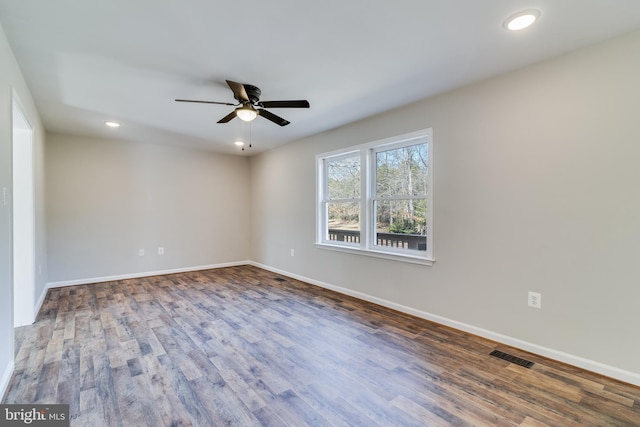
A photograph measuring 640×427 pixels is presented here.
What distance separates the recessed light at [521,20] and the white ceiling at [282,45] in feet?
0.17

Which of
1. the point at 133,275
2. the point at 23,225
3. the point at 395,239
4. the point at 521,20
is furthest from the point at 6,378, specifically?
the point at 521,20

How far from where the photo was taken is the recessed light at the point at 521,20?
187cm

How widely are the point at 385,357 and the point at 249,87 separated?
2.70 metres

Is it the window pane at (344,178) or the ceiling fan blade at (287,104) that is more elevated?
the ceiling fan blade at (287,104)

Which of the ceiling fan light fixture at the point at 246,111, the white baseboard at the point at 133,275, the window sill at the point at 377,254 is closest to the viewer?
the ceiling fan light fixture at the point at 246,111

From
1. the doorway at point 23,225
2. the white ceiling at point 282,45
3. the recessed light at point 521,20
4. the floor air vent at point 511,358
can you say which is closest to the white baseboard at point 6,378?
the doorway at point 23,225

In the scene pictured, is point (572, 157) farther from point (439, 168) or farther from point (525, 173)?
point (439, 168)

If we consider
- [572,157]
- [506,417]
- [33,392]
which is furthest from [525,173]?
[33,392]

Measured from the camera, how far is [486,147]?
283 centimetres

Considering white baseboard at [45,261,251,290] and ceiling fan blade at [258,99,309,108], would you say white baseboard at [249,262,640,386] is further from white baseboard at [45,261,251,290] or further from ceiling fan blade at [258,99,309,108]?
white baseboard at [45,261,251,290]

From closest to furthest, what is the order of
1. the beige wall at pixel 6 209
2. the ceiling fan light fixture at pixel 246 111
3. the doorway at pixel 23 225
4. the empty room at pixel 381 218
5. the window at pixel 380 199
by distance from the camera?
the empty room at pixel 381 218, the beige wall at pixel 6 209, the ceiling fan light fixture at pixel 246 111, the doorway at pixel 23 225, the window at pixel 380 199

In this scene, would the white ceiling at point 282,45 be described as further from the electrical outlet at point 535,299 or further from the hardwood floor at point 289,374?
the hardwood floor at point 289,374

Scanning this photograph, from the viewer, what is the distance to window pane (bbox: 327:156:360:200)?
172 inches

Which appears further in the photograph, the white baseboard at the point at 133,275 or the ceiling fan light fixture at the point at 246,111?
the white baseboard at the point at 133,275
